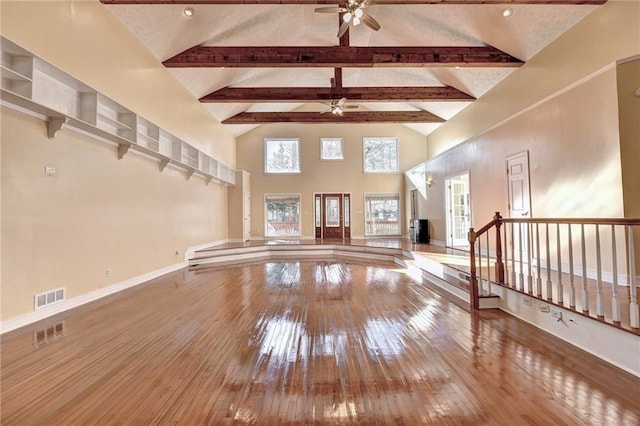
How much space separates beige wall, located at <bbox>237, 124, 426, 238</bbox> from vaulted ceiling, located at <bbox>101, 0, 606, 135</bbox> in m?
3.63

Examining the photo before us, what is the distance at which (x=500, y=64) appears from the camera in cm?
559

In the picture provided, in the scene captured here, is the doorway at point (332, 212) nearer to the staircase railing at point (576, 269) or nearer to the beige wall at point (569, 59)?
the beige wall at point (569, 59)

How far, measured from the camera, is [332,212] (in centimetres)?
1165

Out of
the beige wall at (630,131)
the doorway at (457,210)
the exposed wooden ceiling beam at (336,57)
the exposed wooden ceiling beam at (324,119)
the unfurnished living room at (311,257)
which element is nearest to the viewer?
the unfurnished living room at (311,257)

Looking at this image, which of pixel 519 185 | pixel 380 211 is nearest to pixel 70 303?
pixel 519 185

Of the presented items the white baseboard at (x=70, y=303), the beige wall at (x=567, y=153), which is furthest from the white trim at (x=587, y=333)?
the white baseboard at (x=70, y=303)

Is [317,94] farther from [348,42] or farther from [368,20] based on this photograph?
[368,20]

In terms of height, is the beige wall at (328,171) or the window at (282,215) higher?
the beige wall at (328,171)

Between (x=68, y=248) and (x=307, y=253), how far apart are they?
6142 millimetres

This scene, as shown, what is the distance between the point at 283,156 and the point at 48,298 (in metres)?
8.95

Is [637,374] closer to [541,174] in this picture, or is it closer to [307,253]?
[541,174]

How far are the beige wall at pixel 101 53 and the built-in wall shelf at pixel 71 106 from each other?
0.38ft

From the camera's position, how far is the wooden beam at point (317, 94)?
24.5 ft

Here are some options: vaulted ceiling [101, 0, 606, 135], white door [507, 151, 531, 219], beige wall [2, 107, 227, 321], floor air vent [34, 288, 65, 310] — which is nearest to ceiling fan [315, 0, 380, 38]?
vaulted ceiling [101, 0, 606, 135]
